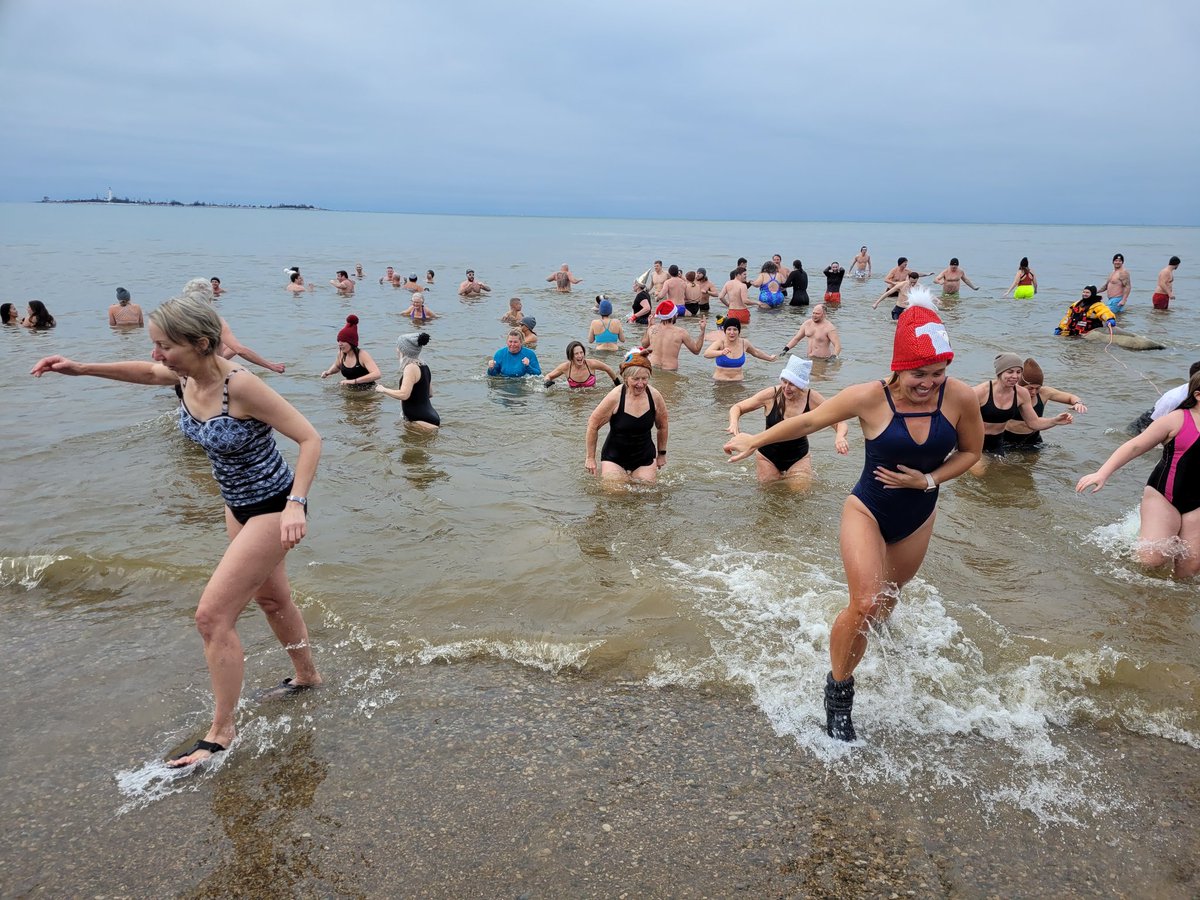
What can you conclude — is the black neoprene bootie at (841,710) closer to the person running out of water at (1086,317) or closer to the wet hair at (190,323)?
the wet hair at (190,323)

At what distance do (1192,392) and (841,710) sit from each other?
12.4ft

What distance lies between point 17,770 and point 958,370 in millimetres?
14632

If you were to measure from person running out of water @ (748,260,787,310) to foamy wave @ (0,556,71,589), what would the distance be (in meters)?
20.3

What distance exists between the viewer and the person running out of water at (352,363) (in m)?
11.0

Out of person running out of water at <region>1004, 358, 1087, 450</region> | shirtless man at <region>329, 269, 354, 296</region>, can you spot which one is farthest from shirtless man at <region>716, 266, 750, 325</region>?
shirtless man at <region>329, 269, 354, 296</region>

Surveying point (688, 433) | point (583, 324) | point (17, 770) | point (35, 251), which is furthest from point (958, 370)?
point (35, 251)

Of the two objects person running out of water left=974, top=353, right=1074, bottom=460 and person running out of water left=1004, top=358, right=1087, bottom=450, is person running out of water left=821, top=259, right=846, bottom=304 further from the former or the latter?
person running out of water left=974, top=353, right=1074, bottom=460

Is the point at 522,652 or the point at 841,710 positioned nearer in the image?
the point at 841,710

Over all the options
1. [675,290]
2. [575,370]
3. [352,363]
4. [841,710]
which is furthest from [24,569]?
[675,290]

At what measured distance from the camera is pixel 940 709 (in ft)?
12.8

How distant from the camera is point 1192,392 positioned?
5238mm

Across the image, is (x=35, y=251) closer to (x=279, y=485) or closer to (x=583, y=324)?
(x=583, y=324)

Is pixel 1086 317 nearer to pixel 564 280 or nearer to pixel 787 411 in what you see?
pixel 787 411

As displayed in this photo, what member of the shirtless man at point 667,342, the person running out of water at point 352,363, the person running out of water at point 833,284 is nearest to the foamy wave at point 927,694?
the person running out of water at point 352,363
